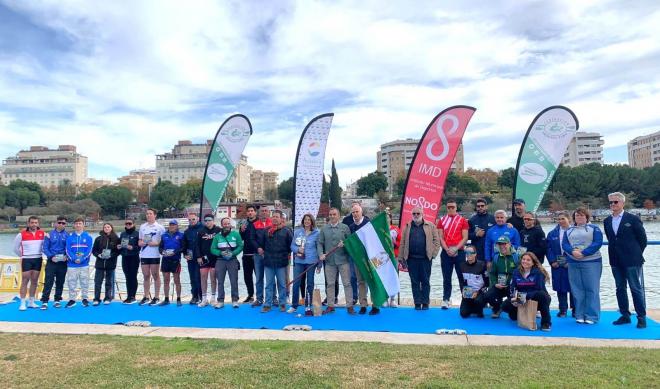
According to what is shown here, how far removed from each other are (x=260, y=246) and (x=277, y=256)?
388 mm

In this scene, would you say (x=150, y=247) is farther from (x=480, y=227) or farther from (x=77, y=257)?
(x=480, y=227)

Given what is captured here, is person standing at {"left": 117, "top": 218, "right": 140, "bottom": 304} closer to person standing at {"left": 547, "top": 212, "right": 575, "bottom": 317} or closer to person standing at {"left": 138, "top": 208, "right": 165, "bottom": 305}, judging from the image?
person standing at {"left": 138, "top": 208, "right": 165, "bottom": 305}

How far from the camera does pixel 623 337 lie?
5.90 m

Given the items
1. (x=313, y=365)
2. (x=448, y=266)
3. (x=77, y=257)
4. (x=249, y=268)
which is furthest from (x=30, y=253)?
(x=448, y=266)

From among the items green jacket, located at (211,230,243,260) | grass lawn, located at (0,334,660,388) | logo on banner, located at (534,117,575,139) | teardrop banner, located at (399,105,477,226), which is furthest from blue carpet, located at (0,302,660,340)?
logo on banner, located at (534,117,575,139)

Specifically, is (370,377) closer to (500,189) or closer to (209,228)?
(209,228)

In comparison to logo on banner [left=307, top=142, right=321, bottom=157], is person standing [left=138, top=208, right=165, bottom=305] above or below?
below

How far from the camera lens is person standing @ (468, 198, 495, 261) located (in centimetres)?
787

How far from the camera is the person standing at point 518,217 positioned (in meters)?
7.78

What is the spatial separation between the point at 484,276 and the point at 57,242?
7.50 m

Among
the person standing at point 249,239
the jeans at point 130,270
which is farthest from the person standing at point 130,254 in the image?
the person standing at point 249,239

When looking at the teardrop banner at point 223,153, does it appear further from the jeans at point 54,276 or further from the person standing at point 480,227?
the person standing at point 480,227

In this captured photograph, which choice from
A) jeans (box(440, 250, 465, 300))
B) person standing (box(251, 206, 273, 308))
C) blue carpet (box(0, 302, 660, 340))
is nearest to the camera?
blue carpet (box(0, 302, 660, 340))

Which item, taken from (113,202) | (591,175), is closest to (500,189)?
(591,175)
